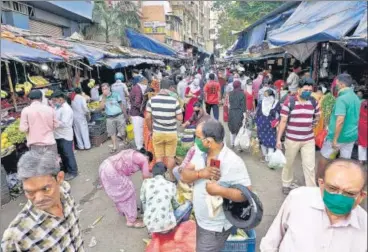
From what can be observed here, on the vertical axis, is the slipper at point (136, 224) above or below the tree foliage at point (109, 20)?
below

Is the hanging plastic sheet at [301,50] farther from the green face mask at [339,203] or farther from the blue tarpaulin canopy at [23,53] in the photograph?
the green face mask at [339,203]

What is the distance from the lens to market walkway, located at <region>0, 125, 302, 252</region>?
12.1 feet

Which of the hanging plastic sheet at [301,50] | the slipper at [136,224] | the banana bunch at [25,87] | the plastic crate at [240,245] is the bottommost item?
the slipper at [136,224]

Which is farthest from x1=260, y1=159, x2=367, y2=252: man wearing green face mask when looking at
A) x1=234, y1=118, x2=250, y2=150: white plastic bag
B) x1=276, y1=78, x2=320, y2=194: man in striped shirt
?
x1=234, y1=118, x2=250, y2=150: white plastic bag

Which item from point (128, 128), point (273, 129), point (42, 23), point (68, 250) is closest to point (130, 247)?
point (68, 250)

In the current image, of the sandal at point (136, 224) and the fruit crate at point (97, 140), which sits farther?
the fruit crate at point (97, 140)

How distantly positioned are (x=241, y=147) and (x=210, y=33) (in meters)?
65.4

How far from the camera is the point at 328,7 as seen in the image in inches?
231

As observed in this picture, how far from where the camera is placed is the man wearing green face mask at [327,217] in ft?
3.71

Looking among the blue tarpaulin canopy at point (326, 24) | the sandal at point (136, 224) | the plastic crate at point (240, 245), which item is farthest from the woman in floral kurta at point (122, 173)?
the blue tarpaulin canopy at point (326, 24)

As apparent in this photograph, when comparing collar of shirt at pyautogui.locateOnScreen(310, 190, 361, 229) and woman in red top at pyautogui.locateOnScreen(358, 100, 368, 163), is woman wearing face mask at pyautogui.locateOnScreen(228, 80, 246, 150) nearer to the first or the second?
woman in red top at pyautogui.locateOnScreen(358, 100, 368, 163)

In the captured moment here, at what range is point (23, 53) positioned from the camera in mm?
6098

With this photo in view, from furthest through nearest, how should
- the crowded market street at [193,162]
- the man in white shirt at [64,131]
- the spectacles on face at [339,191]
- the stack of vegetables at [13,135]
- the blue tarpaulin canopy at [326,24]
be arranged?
the man in white shirt at [64,131] → the stack of vegetables at [13,135] → the blue tarpaulin canopy at [326,24] → the crowded market street at [193,162] → the spectacles on face at [339,191]

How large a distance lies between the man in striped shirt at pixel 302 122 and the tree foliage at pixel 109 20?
1526 centimetres
